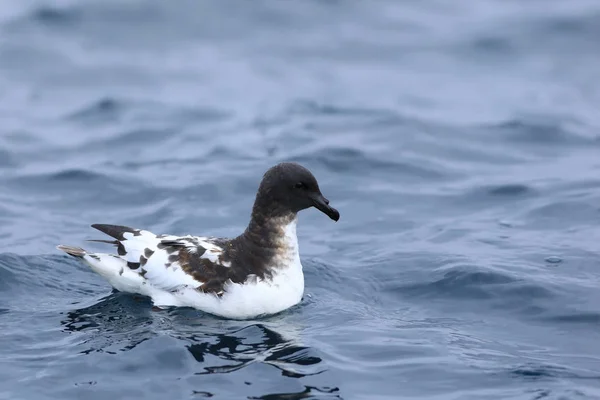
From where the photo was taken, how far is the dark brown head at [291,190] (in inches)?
447

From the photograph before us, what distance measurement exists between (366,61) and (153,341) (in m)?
12.3

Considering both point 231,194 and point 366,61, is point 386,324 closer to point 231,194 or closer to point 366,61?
point 231,194

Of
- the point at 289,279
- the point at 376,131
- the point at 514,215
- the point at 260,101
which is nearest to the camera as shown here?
the point at 289,279

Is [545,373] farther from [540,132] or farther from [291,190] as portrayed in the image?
[540,132]

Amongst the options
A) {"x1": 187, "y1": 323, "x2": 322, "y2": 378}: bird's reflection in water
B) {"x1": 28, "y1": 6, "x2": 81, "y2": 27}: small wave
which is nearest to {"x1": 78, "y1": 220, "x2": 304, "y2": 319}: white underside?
{"x1": 187, "y1": 323, "x2": 322, "y2": 378}: bird's reflection in water

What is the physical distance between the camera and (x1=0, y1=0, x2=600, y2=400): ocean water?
10273 millimetres

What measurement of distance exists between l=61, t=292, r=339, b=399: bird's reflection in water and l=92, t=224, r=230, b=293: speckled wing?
0.34 m

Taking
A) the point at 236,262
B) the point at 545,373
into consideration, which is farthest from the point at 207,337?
the point at 545,373

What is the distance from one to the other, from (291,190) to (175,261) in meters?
1.47

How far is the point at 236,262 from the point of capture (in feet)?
37.2

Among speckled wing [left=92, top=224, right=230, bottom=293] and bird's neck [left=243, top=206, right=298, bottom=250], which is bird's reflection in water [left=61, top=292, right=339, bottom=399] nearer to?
speckled wing [left=92, top=224, right=230, bottom=293]

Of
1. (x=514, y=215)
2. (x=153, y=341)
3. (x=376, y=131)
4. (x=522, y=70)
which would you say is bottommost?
(x=153, y=341)

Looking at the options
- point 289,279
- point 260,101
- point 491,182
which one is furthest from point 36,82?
point 289,279

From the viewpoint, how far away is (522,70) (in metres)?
21.3
